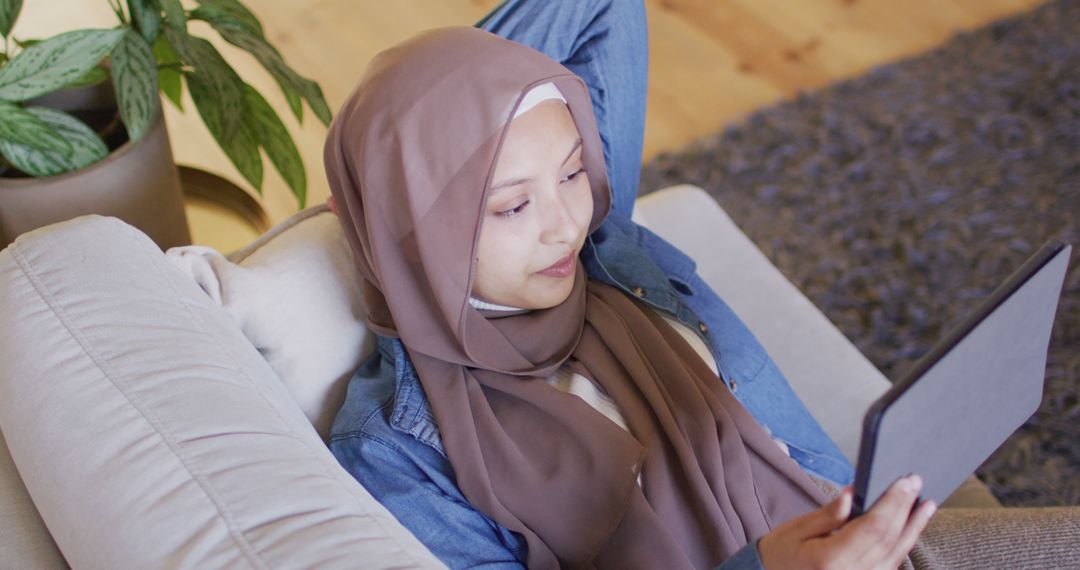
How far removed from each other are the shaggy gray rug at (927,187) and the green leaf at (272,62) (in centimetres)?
107

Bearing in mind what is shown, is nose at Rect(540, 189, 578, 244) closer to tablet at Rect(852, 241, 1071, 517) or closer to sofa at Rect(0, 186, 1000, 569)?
sofa at Rect(0, 186, 1000, 569)

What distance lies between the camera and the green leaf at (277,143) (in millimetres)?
1665

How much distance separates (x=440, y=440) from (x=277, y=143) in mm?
745

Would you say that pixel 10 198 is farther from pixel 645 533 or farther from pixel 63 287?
pixel 645 533

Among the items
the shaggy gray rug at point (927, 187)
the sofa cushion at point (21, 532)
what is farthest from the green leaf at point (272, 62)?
the shaggy gray rug at point (927, 187)

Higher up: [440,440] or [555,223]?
[555,223]

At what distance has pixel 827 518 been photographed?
815mm

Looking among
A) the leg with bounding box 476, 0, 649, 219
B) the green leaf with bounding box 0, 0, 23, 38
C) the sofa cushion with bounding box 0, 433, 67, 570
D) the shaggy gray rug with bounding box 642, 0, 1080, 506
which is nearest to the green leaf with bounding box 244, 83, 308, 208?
the green leaf with bounding box 0, 0, 23, 38

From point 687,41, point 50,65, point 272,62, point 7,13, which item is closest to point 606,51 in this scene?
point 272,62

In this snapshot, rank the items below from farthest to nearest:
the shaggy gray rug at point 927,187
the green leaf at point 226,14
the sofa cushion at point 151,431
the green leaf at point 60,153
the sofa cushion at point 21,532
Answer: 1. the shaggy gray rug at point 927,187
2. the green leaf at point 226,14
3. the green leaf at point 60,153
4. the sofa cushion at point 21,532
5. the sofa cushion at point 151,431

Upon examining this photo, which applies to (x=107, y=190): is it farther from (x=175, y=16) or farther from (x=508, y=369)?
(x=508, y=369)

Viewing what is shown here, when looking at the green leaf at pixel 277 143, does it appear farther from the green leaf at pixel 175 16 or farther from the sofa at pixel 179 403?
the sofa at pixel 179 403

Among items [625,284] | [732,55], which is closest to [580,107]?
[625,284]

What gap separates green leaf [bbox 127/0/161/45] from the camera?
152 cm
